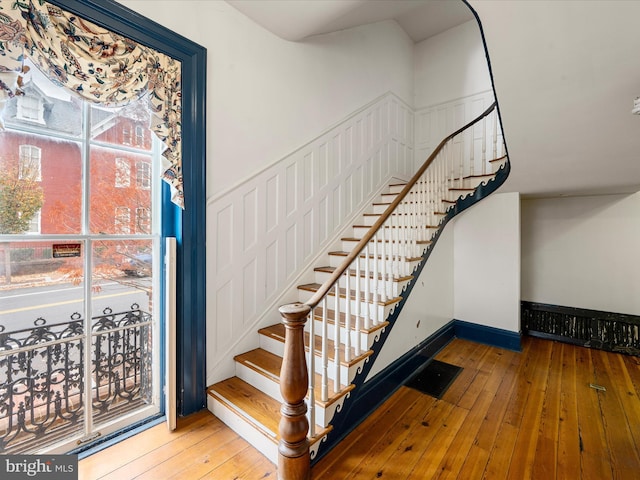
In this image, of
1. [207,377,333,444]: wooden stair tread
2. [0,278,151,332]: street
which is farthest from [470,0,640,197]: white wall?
[0,278,151,332]: street

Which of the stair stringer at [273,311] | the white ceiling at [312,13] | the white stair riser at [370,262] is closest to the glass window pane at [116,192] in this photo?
the stair stringer at [273,311]

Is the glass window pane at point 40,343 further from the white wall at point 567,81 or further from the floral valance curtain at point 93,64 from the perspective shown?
the white wall at point 567,81

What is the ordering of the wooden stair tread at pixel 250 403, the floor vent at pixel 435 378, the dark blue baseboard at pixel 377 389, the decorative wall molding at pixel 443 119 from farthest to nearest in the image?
the decorative wall molding at pixel 443 119 < the floor vent at pixel 435 378 < the dark blue baseboard at pixel 377 389 < the wooden stair tread at pixel 250 403

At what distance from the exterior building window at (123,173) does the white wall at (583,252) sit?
4.95m

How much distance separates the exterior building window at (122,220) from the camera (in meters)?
1.89

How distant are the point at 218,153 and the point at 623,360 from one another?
4.84 meters

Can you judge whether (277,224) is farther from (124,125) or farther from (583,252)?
(583,252)

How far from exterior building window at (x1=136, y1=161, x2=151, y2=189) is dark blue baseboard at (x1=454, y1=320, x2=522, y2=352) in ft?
12.8

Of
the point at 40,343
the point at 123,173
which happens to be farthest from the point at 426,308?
the point at 40,343

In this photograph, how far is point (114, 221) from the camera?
6.14ft

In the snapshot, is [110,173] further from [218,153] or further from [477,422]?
[477,422]

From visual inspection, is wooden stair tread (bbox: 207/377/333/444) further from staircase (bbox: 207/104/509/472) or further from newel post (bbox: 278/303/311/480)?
newel post (bbox: 278/303/311/480)

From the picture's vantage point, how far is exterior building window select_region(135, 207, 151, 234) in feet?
6.55

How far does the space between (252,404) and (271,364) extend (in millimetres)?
303
